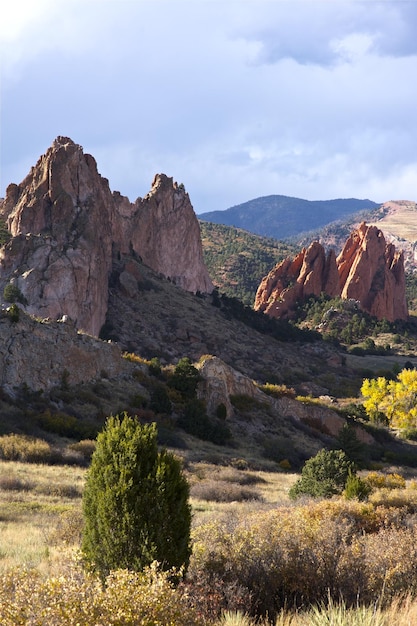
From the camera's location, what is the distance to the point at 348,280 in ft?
393

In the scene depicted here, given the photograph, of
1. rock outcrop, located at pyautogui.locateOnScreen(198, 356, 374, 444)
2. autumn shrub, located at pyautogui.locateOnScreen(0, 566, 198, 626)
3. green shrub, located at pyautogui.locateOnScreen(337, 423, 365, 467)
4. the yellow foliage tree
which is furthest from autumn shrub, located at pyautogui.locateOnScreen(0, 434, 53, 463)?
the yellow foliage tree

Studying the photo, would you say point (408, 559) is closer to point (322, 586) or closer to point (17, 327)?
point (322, 586)

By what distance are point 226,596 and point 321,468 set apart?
44.2 feet

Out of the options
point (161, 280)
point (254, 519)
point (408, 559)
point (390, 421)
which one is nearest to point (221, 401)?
point (390, 421)

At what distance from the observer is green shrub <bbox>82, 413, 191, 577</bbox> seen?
662 cm

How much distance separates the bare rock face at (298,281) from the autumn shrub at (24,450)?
3690 inches

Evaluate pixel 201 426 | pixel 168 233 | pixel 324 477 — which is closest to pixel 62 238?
pixel 201 426

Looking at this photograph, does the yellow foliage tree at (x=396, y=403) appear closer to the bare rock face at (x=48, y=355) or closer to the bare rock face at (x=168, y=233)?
the bare rock face at (x=48, y=355)

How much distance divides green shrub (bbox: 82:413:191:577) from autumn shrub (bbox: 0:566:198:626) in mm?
1815

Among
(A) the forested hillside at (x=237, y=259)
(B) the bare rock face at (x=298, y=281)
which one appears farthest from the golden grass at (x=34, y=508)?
(A) the forested hillside at (x=237, y=259)

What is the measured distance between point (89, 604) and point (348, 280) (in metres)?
121

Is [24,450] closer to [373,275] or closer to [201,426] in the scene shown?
[201,426]

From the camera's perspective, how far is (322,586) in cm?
744

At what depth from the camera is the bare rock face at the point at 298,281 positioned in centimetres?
11438
